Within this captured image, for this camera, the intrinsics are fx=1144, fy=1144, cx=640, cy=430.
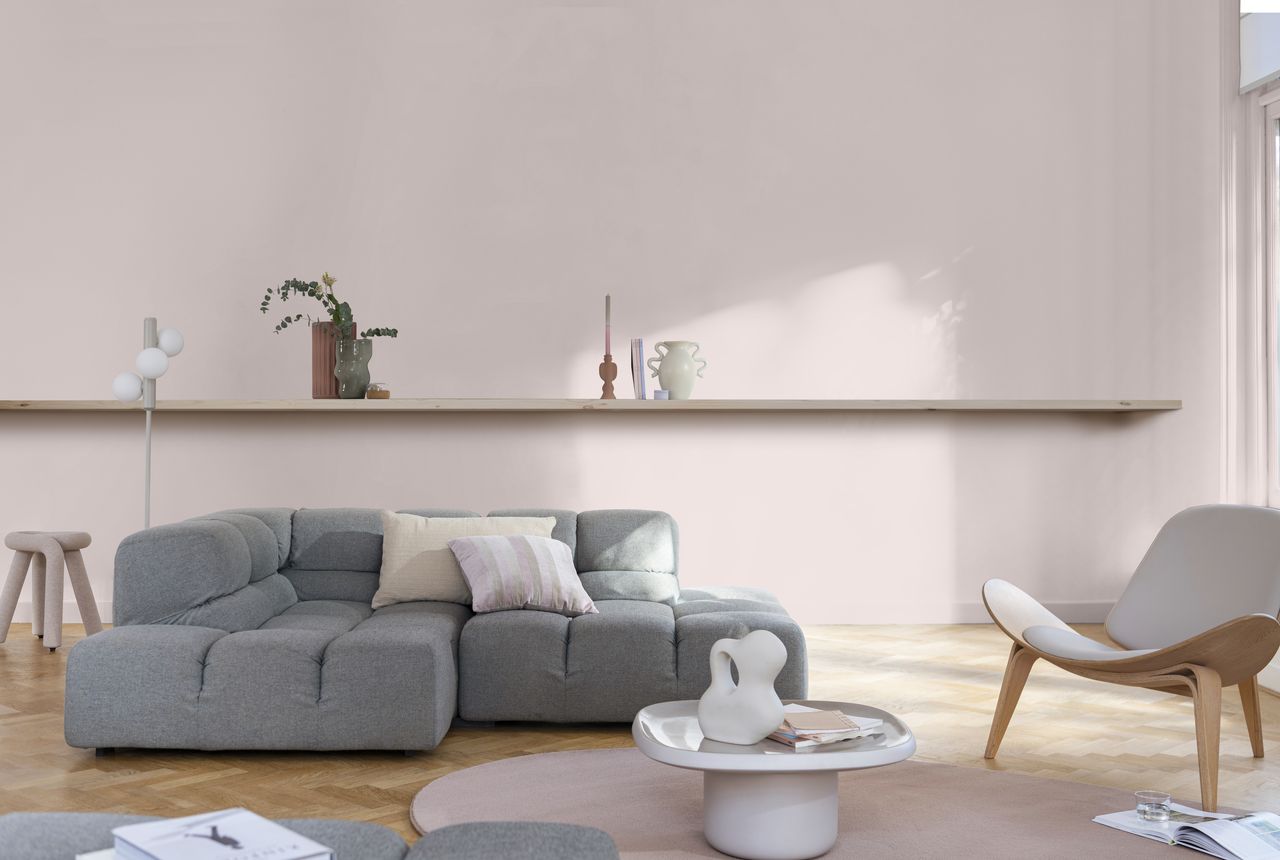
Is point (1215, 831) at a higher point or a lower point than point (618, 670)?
lower

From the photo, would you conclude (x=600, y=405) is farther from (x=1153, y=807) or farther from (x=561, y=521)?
(x=1153, y=807)

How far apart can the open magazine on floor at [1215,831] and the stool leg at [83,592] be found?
425 centimetres

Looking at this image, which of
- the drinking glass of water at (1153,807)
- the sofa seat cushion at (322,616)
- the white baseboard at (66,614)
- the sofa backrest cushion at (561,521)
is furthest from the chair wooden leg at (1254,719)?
the white baseboard at (66,614)

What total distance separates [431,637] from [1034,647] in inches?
69.3

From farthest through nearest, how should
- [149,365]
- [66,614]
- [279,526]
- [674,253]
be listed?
[674,253] < [66,614] < [149,365] < [279,526]

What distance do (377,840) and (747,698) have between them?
1059 mm

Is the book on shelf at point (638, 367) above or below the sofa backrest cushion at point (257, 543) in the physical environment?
above

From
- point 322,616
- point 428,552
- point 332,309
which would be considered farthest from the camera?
point 332,309

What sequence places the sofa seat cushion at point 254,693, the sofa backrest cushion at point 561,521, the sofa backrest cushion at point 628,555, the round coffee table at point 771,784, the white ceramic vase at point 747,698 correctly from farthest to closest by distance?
the sofa backrest cushion at point 561,521 → the sofa backrest cushion at point 628,555 → the sofa seat cushion at point 254,693 → the white ceramic vase at point 747,698 → the round coffee table at point 771,784

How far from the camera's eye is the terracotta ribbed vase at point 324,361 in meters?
Result: 5.37

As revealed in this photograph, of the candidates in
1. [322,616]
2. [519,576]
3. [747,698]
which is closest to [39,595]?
[322,616]

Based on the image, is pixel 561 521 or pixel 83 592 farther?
pixel 83 592

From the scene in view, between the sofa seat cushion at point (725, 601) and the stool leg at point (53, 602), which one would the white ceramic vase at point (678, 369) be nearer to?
the sofa seat cushion at point (725, 601)

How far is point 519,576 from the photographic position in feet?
12.8
